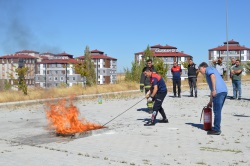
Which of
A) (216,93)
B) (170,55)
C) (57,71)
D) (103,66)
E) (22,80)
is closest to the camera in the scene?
(216,93)

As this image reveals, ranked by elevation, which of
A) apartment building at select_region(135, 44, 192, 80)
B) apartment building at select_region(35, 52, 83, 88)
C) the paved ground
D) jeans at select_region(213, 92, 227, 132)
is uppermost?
apartment building at select_region(135, 44, 192, 80)

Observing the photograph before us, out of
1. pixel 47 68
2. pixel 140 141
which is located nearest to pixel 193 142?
pixel 140 141

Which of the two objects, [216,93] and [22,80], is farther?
[22,80]

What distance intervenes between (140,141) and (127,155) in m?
1.39

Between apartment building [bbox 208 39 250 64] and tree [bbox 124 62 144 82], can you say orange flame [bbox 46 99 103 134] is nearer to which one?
tree [bbox 124 62 144 82]

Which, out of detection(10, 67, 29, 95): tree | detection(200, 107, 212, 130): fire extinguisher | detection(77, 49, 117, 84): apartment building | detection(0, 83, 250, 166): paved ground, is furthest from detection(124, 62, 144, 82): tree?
detection(77, 49, 117, 84): apartment building

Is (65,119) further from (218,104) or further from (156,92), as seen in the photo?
(218,104)

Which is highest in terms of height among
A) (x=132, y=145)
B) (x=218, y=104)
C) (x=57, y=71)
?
(x=57, y=71)

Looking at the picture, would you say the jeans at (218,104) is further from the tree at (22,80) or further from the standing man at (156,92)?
the tree at (22,80)

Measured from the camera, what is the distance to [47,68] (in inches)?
4461

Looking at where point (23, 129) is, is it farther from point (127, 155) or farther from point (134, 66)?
point (134, 66)

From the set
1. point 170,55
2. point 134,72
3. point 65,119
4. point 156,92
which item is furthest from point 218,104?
point 170,55

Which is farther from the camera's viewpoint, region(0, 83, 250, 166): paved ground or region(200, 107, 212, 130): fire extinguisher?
region(200, 107, 212, 130): fire extinguisher

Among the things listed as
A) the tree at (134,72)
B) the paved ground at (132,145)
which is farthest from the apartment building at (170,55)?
the paved ground at (132,145)
